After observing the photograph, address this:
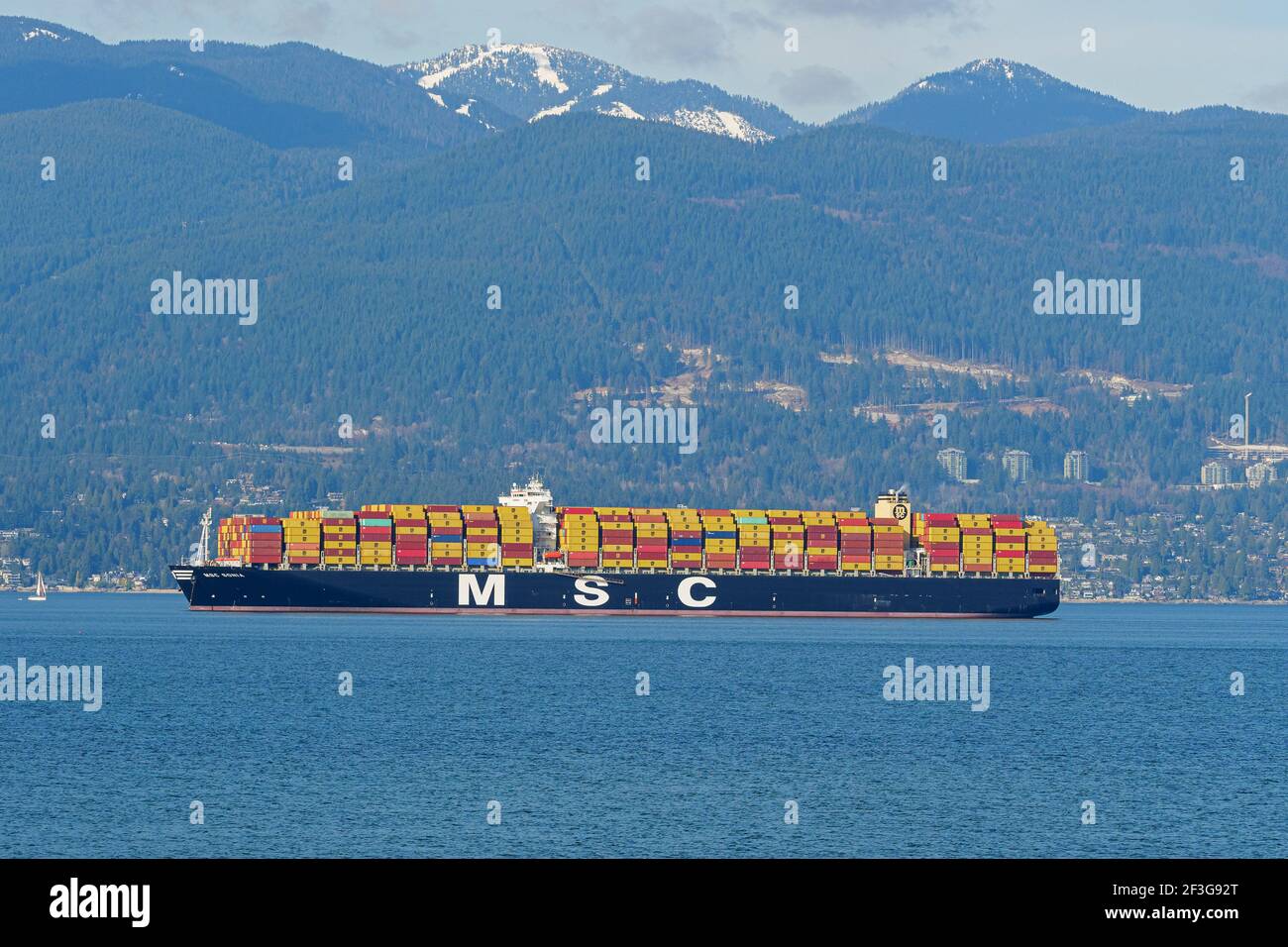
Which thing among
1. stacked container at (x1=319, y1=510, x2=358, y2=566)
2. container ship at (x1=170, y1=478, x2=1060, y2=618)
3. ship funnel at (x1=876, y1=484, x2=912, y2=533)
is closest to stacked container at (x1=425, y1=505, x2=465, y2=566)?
container ship at (x1=170, y1=478, x2=1060, y2=618)

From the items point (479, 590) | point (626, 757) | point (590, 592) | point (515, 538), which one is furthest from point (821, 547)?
point (626, 757)

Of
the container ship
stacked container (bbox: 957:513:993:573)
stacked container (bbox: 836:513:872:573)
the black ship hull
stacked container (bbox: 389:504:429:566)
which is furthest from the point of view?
stacked container (bbox: 957:513:993:573)

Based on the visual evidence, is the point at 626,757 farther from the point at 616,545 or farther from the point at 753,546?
the point at 753,546

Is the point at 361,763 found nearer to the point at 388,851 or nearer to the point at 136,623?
the point at 388,851

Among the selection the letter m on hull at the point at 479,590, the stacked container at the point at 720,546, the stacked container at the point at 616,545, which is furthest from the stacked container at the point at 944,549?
the letter m on hull at the point at 479,590

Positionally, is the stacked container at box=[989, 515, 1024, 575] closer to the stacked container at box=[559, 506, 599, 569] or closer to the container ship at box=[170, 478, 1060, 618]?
the container ship at box=[170, 478, 1060, 618]
